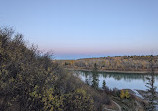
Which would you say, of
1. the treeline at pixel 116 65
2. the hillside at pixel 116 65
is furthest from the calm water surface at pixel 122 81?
the treeline at pixel 116 65

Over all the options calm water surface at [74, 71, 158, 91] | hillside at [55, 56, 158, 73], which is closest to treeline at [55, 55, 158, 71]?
hillside at [55, 56, 158, 73]

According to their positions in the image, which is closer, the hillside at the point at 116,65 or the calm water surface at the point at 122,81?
the calm water surface at the point at 122,81

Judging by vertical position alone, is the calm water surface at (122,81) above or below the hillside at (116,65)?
below

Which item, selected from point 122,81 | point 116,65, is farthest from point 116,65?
point 122,81

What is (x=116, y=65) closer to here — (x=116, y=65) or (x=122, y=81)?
(x=116, y=65)

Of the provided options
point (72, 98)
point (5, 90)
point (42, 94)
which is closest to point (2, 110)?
point (5, 90)

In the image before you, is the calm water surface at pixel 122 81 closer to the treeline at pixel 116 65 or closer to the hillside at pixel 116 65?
the hillside at pixel 116 65

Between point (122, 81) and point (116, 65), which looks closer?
point (122, 81)

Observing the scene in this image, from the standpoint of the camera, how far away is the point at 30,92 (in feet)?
25.8

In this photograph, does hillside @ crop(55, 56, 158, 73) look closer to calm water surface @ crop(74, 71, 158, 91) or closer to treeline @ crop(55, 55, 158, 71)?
treeline @ crop(55, 55, 158, 71)

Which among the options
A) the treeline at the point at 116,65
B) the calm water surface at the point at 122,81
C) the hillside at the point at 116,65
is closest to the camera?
the calm water surface at the point at 122,81

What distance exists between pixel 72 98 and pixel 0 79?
5.46m

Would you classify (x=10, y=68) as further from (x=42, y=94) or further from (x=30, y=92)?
(x=42, y=94)

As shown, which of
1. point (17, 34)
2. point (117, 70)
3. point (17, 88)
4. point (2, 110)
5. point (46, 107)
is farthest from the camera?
point (117, 70)
